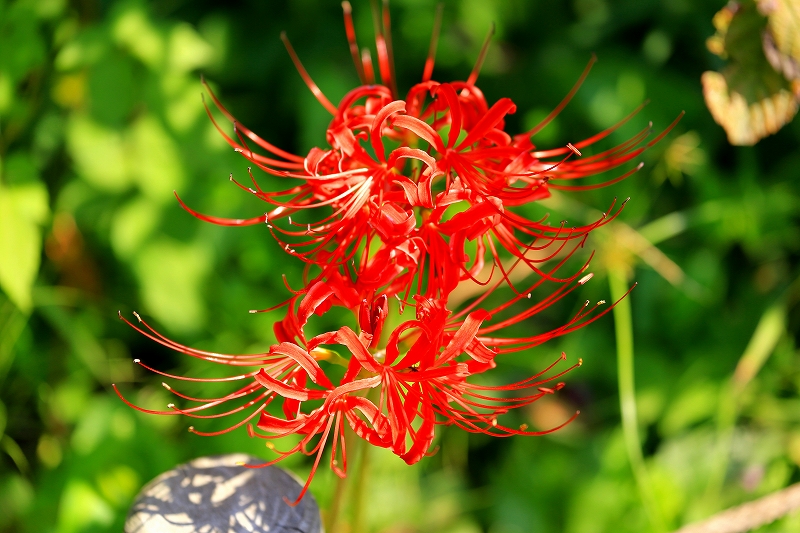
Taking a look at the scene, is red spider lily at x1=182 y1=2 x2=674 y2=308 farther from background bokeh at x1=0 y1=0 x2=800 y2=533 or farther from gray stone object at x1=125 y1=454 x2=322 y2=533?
background bokeh at x1=0 y1=0 x2=800 y2=533

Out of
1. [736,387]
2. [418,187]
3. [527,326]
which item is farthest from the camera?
[527,326]

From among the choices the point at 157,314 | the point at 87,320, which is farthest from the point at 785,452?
the point at 87,320

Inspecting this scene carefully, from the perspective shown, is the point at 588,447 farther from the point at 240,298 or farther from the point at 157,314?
the point at 157,314

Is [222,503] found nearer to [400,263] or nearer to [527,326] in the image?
[400,263]

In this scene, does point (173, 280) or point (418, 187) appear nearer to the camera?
point (418, 187)

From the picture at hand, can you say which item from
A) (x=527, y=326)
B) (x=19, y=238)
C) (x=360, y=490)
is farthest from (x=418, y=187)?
(x=527, y=326)

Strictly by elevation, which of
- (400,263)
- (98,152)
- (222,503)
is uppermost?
(98,152)
